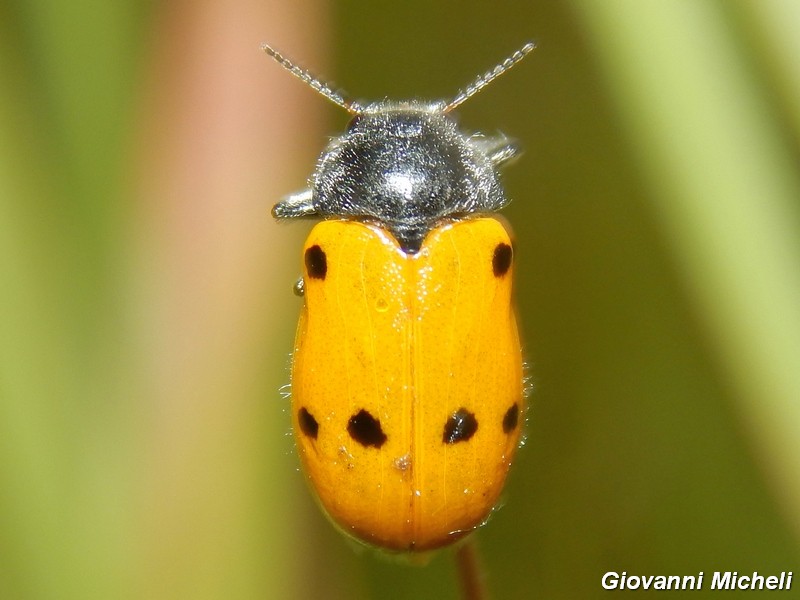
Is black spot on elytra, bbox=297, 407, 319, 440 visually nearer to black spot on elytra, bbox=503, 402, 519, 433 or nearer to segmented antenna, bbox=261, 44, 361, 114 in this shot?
black spot on elytra, bbox=503, 402, 519, 433

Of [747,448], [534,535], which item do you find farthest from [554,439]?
[747,448]

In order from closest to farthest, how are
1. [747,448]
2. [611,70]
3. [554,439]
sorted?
1. [611,70]
2. [747,448]
3. [554,439]

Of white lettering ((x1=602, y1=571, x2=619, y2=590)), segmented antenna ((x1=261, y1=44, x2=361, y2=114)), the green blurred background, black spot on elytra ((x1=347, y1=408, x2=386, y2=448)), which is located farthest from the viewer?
white lettering ((x1=602, y1=571, x2=619, y2=590))

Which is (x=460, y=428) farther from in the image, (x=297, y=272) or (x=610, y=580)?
(x=610, y=580)

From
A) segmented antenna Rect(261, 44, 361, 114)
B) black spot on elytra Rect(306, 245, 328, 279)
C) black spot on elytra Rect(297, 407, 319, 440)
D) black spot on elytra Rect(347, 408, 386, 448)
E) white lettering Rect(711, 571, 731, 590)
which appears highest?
segmented antenna Rect(261, 44, 361, 114)

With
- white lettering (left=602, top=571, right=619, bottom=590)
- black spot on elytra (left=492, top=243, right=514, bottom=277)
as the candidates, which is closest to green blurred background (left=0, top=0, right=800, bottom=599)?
white lettering (left=602, top=571, right=619, bottom=590)

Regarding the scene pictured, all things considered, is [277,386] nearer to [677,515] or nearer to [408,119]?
[408,119]

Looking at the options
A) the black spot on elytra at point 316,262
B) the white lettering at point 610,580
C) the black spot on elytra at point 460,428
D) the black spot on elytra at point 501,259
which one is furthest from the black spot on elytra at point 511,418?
the white lettering at point 610,580
